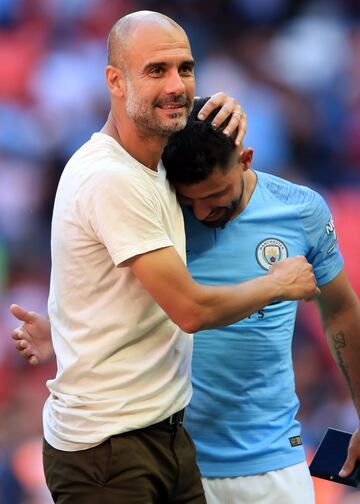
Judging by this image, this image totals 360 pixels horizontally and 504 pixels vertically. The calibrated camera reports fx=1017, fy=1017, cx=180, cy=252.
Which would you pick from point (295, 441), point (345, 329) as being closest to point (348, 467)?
point (295, 441)

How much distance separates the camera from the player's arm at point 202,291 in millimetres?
2395

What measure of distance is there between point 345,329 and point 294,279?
76cm

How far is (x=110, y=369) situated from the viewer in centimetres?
251

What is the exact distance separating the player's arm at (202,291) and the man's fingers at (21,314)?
61 centimetres

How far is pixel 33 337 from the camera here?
293cm

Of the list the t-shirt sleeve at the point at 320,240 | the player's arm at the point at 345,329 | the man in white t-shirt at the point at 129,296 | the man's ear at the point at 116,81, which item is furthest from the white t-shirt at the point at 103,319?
the player's arm at the point at 345,329

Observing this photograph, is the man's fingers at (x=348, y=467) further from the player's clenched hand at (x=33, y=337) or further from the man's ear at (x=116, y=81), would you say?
the man's ear at (x=116, y=81)

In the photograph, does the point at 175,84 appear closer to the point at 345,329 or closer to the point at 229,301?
the point at 229,301

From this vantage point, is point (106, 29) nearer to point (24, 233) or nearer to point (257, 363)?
point (24, 233)

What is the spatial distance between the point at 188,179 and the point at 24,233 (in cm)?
307

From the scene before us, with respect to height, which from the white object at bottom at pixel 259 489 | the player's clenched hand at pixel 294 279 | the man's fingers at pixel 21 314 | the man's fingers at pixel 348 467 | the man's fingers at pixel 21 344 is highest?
the player's clenched hand at pixel 294 279

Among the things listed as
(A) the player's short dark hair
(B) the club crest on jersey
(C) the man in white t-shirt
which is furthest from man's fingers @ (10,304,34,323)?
(B) the club crest on jersey

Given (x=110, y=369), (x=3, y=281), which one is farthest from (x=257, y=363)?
(x=3, y=281)

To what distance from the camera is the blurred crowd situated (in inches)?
225
